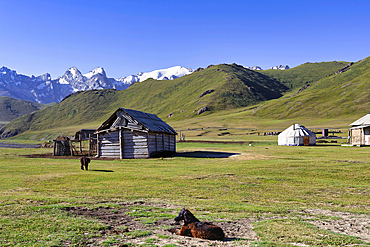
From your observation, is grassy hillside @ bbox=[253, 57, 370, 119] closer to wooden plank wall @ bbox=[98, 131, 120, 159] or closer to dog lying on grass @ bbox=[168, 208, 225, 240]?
wooden plank wall @ bbox=[98, 131, 120, 159]

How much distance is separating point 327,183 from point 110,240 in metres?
15.3

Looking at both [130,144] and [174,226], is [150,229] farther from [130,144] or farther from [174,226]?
[130,144]

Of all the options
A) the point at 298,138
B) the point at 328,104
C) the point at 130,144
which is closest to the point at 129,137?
the point at 130,144

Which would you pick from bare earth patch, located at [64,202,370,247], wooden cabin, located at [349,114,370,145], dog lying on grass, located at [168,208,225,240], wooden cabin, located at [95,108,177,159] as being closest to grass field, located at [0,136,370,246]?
bare earth patch, located at [64,202,370,247]

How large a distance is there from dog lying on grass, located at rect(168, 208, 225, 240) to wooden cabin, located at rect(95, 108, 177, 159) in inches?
1063

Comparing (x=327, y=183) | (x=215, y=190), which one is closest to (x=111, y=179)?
(x=215, y=190)

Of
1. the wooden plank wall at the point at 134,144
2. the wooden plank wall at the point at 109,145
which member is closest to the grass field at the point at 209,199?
the wooden plank wall at the point at 134,144

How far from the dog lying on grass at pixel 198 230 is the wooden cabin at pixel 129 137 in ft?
88.6

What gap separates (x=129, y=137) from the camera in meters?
36.1

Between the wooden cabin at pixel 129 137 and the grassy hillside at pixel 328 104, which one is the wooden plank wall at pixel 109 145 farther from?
the grassy hillside at pixel 328 104

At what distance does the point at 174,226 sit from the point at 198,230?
1223mm

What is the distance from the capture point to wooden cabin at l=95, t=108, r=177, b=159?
35281 mm

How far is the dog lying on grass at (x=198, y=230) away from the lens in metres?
7.45

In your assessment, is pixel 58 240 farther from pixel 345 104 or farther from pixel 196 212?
pixel 345 104
